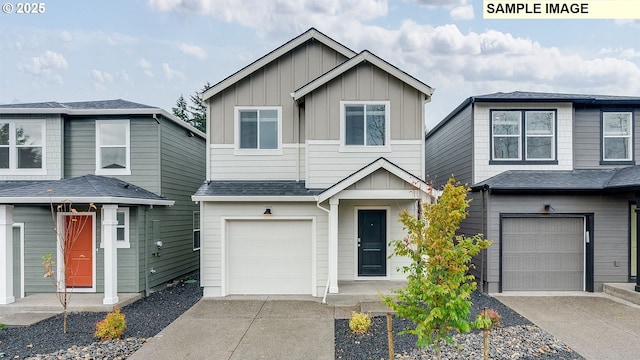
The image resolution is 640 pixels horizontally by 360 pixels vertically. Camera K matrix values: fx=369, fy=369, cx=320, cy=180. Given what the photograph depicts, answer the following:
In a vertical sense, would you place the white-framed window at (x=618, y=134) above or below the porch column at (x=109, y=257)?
above

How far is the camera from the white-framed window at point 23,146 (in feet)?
32.9

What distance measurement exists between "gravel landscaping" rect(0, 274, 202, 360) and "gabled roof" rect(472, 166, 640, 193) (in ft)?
27.7

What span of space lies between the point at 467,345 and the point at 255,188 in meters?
5.96

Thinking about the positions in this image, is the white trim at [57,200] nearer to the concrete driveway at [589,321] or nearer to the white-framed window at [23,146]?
the white-framed window at [23,146]

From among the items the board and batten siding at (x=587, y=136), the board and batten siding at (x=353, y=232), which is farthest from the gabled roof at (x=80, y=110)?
the board and batten siding at (x=587, y=136)

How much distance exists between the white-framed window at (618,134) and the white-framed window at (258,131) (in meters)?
9.05

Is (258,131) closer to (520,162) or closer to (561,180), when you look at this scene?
(520,162)

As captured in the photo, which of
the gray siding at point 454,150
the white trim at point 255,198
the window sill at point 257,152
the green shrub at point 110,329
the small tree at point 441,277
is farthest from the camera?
the gray siding at point 454,150

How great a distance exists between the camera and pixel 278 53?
1014cm

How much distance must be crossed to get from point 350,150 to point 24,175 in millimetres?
8861

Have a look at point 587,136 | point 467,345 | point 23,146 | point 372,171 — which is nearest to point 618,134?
point 587,136

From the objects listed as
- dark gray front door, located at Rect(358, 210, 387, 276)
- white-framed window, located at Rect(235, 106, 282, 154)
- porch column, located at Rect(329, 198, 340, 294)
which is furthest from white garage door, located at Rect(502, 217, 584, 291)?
white-framed window, located at Rect(235, 106, 282, 154)

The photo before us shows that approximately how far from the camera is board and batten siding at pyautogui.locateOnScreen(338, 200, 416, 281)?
9.82 meters

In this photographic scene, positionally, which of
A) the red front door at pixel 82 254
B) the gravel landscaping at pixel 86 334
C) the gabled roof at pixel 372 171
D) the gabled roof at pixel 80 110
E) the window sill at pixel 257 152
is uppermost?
the gabled roof at pixel 80 110
